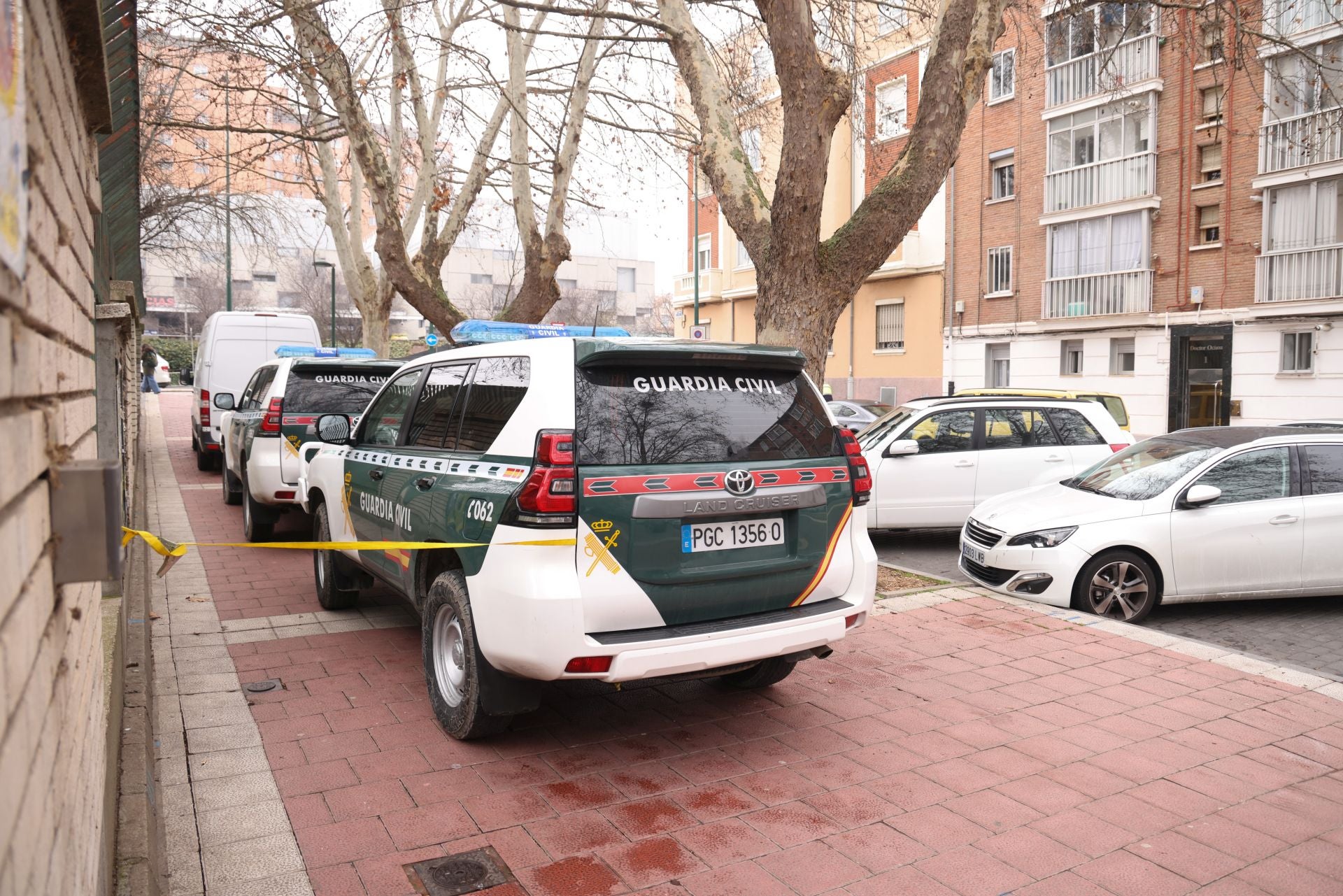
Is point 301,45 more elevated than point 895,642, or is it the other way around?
point 301,45

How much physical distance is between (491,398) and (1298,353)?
23.9 m

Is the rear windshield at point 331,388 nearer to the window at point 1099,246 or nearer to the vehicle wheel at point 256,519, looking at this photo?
the vehicle wheel at point 256,519

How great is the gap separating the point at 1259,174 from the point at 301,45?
21.1 metres

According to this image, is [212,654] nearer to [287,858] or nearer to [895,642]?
[287,858]

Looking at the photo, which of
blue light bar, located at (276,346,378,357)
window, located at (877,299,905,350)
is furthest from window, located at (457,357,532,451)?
window, located at (877,299,905,350)

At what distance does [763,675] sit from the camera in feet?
18.2

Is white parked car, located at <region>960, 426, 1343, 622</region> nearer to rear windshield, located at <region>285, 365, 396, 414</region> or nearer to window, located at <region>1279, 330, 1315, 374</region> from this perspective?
rear windshield, located at <region>285, 365, 396, 414</region>

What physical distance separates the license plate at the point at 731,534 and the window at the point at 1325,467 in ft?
17.9

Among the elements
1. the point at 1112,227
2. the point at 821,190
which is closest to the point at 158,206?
the point at 821,190

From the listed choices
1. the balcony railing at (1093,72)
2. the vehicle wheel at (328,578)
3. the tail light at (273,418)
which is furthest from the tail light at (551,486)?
the balcony railing at (1093,72)

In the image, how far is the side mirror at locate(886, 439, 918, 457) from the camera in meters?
10.5

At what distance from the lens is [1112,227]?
26641mm

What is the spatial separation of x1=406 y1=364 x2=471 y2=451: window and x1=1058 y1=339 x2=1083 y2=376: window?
2567 cm

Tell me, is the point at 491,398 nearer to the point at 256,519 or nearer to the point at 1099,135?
the point at 256,519
